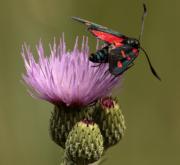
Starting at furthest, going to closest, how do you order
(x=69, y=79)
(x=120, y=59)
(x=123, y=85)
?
(x=123, y=85) → (x=69, y=79) → (x=120, y=59)

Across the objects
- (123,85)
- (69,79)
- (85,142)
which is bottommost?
(123,85)

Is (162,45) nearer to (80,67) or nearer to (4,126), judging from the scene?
(4,126)

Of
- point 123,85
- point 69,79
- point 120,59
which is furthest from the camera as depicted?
point 123,85

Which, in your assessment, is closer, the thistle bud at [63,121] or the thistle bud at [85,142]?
the thistle bud at [85,142]

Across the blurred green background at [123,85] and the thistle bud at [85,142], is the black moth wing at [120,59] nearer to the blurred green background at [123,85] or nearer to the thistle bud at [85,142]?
the thistle bud at [85,142]

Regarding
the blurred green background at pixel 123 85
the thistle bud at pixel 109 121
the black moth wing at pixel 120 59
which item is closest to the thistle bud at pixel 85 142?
the thistle bud at pixel 109 121

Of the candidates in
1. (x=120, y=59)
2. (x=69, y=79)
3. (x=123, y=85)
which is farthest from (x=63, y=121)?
(x=123, y=85)

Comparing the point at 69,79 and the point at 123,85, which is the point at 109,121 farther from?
the point at 123,85

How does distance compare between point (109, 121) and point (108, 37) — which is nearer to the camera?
point (108, 37)
